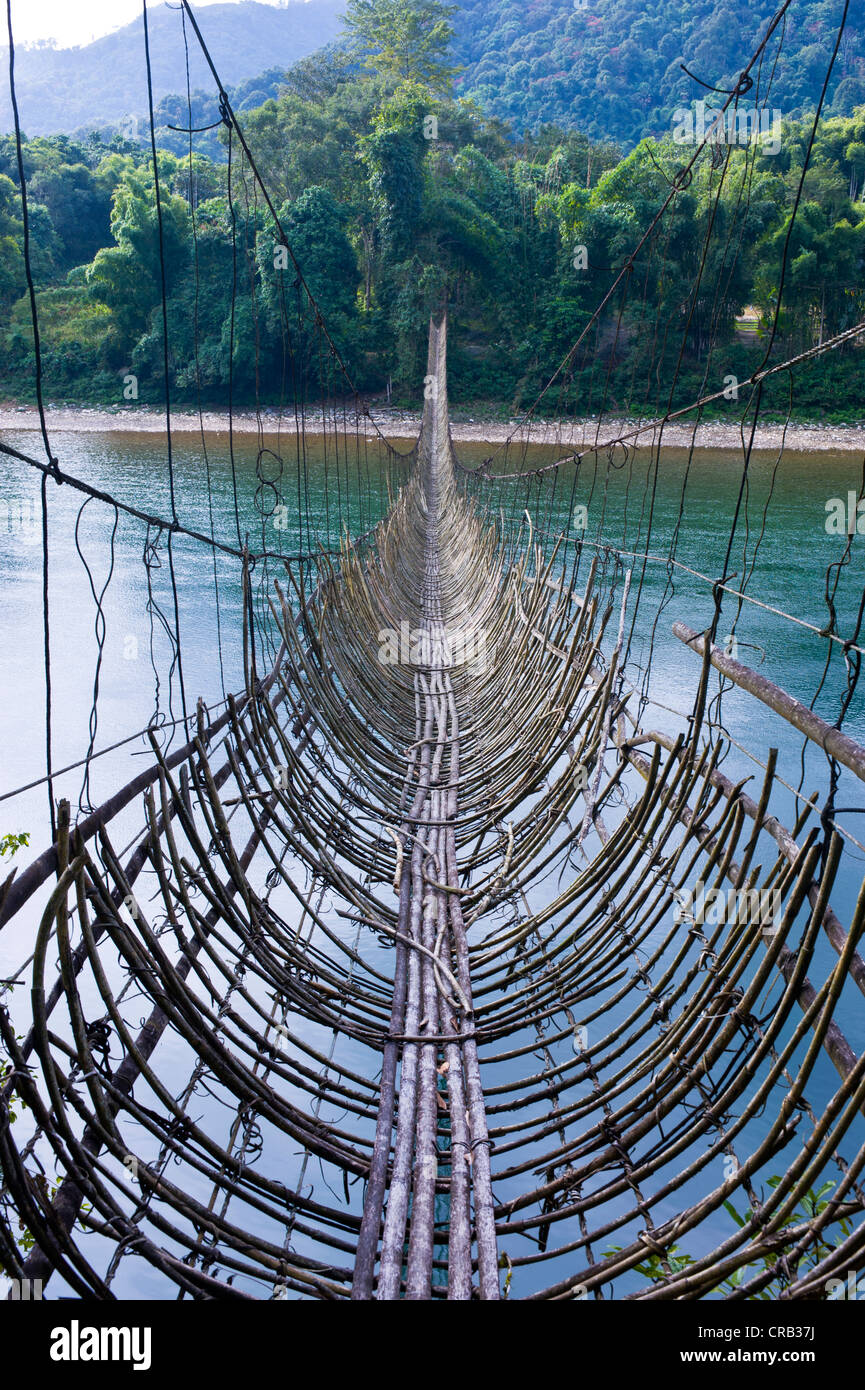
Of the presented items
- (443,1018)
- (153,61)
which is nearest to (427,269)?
(443,1018)

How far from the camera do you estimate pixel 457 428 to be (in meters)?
→ 20.6

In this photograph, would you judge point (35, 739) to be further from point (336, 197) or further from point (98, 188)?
point (98, 188)

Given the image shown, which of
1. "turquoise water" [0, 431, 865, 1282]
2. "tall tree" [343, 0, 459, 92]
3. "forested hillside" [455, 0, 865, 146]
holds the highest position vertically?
"forested hillside" [455, 0, 865, 146]

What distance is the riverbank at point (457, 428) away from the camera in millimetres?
18562

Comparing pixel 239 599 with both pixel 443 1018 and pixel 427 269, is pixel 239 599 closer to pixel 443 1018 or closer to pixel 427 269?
pixel 443 1018

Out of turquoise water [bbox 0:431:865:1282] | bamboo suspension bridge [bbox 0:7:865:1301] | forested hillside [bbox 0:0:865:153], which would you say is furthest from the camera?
forested hillside [bbox 0:0:865:153]

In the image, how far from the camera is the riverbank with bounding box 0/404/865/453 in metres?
18.6

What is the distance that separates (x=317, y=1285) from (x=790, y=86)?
53.9 m

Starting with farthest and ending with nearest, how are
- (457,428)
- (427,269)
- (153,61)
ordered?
(153,61), (427,269), (457,428)

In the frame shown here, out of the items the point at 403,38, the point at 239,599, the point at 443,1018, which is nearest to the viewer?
the point at 443,1018

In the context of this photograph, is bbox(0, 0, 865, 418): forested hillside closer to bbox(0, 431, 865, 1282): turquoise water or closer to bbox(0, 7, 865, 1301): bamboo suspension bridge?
bbox(0, 431, 865, 1282): turquoise water

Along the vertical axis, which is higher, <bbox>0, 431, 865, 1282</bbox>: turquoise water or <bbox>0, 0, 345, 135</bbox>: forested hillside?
<bbox>0, 0, 345, 135</bbox>: forested hillside

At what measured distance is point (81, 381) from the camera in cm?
2228

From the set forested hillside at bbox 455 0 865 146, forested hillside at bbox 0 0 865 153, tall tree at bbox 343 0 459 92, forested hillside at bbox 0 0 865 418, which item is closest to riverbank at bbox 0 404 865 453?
forested hillside at bbox 0 0 865 418
